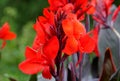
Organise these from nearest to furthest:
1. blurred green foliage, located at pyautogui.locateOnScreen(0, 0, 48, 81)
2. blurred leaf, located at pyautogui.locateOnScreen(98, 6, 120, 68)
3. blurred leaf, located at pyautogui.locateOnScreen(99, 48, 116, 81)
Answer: blurred leaf, located at pyautogui.locateOnScreen(99, 48, 116, 81) < blurred leaf, located at pyautogui.locateOnScreen(98, 6, 120, 68) < blurred green foliage, located at pyautogui.locateOnScreen(0, 0, 48, 81)

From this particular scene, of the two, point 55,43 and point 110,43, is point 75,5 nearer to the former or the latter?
point 55,43

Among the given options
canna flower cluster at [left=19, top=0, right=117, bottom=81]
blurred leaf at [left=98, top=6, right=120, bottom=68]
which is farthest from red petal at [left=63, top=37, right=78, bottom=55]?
blurred leaf at [left=98, top=6, right=120, bottom=68]

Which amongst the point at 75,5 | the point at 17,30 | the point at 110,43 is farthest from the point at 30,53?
the point at 17,30

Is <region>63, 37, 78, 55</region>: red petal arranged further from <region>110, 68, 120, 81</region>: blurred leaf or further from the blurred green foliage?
the blurred green foliage

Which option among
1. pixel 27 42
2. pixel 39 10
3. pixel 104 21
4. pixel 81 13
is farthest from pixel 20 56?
pixel 39 10

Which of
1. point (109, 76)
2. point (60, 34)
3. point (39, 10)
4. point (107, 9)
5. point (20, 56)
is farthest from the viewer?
point (39, 10)

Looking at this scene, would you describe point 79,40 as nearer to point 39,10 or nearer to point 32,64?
point 32,64

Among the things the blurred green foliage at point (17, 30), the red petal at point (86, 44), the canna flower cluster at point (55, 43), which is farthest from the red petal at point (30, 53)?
the blurred green foliage at point (17, 30)
